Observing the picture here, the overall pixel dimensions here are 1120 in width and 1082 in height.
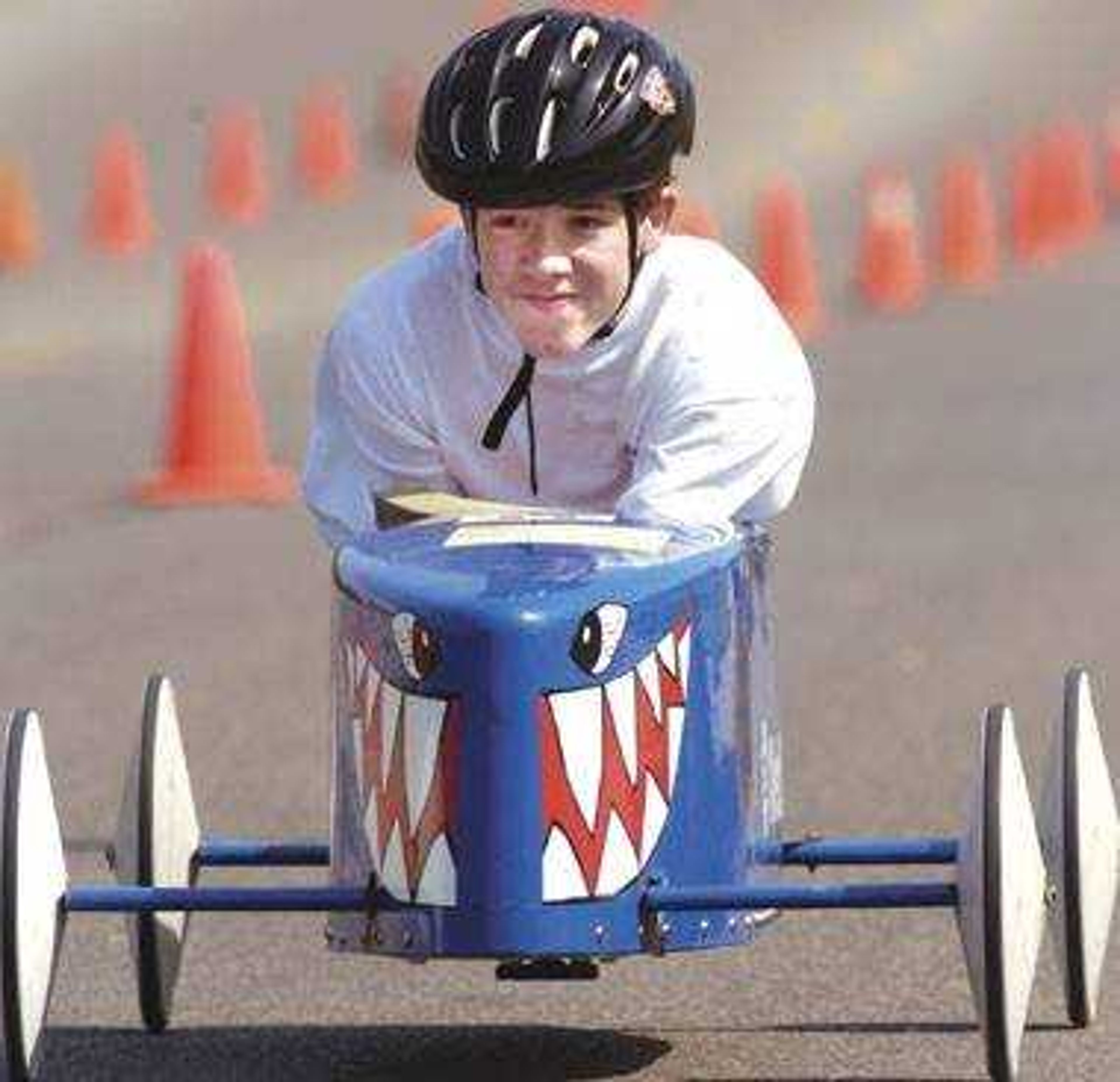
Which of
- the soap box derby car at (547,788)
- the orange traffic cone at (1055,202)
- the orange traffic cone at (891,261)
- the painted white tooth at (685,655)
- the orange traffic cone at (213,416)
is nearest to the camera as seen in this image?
the soap box derby car at (547,788)

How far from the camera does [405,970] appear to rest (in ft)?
29.7

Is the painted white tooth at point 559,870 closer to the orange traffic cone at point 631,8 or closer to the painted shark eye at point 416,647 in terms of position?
the painted shark eye at point 416,647

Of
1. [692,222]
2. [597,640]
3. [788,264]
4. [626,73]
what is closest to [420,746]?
[597,640]

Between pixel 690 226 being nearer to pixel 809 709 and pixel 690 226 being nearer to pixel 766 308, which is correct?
pixel 809 709

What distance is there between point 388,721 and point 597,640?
32 centimetres

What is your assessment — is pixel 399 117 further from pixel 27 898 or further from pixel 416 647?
pixel 416 647

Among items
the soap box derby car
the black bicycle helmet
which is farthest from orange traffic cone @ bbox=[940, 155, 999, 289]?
the soap box derby car

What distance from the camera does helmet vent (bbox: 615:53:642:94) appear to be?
775 cm

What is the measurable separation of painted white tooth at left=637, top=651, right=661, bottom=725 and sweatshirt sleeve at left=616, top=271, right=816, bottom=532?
46 centimetres

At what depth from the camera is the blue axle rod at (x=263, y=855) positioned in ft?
26.7

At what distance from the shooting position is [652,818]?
7297 mm

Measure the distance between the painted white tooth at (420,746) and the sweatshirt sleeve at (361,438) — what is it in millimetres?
801

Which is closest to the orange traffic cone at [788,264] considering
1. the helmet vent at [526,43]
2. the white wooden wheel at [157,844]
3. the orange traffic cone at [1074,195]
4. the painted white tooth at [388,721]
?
the orange traffic cone at [1074,195]

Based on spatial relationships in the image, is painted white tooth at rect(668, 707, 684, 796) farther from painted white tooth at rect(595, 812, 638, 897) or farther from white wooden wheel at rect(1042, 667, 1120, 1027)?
white wooden wheel at rect(1042, 667, 1120, 1027)
